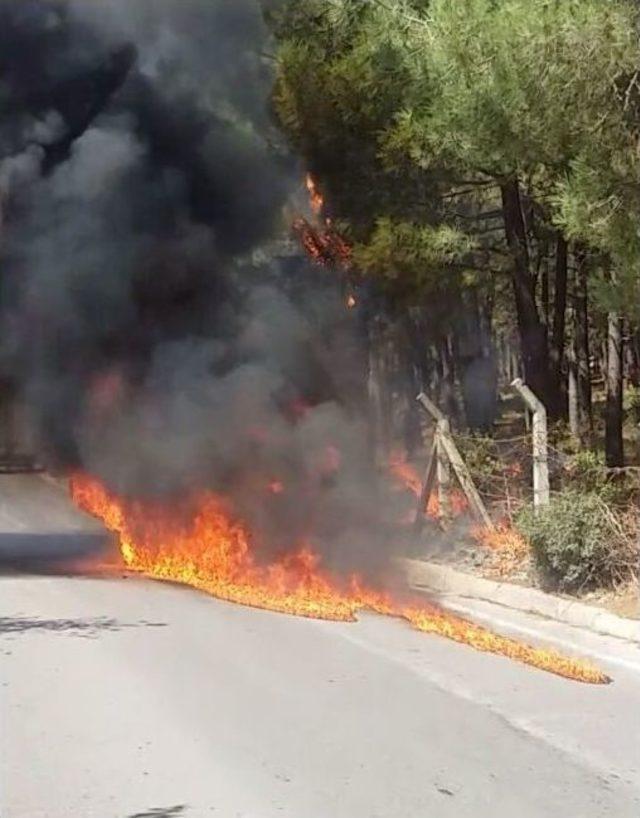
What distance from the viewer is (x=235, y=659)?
7512mm

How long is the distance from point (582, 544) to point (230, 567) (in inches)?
163

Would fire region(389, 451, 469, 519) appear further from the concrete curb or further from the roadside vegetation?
the concrete curb

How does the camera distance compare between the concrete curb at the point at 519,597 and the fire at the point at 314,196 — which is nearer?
the concrete curb at the point at 519,597

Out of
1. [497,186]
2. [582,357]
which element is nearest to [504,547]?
[497,186]

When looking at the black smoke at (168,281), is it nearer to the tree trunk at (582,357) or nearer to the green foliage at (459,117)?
the green foliage at (459,117)

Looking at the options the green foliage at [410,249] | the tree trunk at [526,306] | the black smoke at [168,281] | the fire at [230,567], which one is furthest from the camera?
the tree trunk at [526,306]

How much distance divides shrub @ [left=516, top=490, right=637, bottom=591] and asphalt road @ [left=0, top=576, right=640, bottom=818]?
1.00 meters

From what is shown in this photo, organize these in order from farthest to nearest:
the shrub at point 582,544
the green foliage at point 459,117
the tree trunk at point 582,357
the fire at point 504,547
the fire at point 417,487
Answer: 1. the tree trunk at point 582,357
2. the fire at point 417,487
3. the fire at point 504,547
4. the shrub at point 582,544
5. the green foliage at point 459,117

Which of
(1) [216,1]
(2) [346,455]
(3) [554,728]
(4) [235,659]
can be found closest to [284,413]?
(2) [346,455]

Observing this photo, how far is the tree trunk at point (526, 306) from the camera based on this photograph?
1363 centimetres

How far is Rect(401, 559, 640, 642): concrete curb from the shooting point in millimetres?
8438

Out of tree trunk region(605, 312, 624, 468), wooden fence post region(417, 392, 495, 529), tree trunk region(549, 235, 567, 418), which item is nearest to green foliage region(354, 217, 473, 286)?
wooden fence post region(417, 392, 495, 529)

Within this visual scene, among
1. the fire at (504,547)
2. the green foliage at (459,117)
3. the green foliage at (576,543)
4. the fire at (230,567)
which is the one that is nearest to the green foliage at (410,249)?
the green foliage at (459,117)

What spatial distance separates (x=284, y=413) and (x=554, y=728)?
317 inches
